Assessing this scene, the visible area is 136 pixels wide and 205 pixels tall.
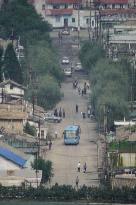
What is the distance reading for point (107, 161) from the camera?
34.9 m

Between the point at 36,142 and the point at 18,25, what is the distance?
17228 mm

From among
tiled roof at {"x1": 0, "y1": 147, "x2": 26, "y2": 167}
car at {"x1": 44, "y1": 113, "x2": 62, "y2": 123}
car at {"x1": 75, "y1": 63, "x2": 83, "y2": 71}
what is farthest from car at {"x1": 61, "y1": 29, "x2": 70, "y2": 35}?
tiled roof at {"x1": 0, "y1": 147, "x2": 26, "y2": 167}

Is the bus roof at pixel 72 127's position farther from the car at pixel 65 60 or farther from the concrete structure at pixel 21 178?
the car at pixel 65 60

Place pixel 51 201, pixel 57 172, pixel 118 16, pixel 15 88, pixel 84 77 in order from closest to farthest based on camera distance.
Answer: pixel 51 201, pixel 57 172, pixel 15 88, pixel 84 77, pixel 118 16

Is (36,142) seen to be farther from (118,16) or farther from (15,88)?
(118,16)

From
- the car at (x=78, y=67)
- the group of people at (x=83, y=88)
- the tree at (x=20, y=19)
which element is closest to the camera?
the group of people at (x=83, y=88)

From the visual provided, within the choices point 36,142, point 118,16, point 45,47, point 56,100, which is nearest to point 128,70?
point 56,100

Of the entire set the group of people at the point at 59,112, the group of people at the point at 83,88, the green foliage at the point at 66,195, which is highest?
the group of people at the point at 83,88

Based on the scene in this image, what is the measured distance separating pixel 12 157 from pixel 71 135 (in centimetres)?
446

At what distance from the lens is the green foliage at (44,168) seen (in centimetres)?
3375

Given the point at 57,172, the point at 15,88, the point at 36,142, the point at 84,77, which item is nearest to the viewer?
the point at 57,172

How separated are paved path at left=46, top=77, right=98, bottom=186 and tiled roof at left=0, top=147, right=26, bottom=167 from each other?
1.96 ft

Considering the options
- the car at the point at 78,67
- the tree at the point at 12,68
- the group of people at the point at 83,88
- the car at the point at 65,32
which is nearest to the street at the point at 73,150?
the group of people at the point at 83,88

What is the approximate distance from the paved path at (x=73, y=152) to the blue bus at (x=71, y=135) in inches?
4.2
